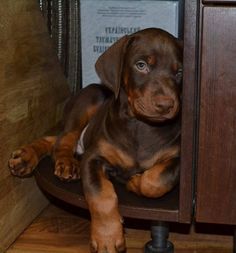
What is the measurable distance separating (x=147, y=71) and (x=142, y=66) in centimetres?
2

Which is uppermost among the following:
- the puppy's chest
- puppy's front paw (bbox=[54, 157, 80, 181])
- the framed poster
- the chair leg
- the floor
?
→ the framed poster

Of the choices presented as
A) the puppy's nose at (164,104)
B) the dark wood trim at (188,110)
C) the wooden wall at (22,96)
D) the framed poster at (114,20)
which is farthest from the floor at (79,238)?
the framed poster at (114,20)

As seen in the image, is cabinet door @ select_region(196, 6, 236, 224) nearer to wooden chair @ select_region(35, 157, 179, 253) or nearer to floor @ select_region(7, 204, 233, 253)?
wooden chair @ select_region(35, 157, 179, 253)

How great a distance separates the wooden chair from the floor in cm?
15

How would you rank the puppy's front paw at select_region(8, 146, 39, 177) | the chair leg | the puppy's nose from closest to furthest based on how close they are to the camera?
the puppy's nose → the chair leg → the puppy's front paw at select_region(8, 146, 39, 177)

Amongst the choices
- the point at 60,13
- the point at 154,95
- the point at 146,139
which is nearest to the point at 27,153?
the point at 146,139

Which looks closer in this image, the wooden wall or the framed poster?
the wooden wall

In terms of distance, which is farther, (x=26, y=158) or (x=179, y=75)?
(x=26, y=158)

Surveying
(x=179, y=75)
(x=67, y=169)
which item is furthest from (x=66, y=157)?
(x=179, y=75)

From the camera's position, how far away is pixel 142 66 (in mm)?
1662

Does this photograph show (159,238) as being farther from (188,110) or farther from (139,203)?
(188,110)

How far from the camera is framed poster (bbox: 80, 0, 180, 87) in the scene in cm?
235

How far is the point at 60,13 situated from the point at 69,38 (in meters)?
0.12

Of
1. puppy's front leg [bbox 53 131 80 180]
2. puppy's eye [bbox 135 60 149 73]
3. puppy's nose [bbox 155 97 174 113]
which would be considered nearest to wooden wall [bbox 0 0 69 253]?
puppy's front leg [bbox 53 131 80 180]
